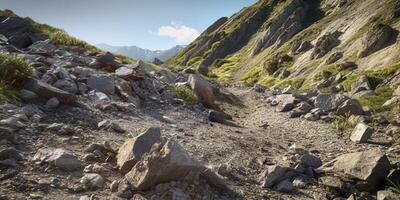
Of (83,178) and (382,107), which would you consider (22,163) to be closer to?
(83,178)

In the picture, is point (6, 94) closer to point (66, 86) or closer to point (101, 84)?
point (66, 86)

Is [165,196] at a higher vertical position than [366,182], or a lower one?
higher

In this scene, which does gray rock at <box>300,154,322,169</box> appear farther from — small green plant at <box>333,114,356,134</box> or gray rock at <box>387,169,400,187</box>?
small green plant at <box>333,114,356,134</box>

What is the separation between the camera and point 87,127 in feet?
37.2

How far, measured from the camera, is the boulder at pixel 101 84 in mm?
16172

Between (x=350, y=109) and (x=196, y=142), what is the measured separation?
10.0 meters

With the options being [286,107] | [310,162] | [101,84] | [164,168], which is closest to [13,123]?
[164,168]

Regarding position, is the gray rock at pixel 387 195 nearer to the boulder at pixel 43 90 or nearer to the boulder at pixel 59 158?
the boulder at pixel 59 158

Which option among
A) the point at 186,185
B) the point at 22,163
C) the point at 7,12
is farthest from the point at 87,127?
the point at 7,12

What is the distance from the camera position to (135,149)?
8.70m

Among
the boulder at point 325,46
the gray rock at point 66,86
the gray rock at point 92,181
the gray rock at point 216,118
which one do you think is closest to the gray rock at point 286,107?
the gray rock at point 216,118

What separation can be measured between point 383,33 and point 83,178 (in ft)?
162

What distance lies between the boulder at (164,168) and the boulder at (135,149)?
0.46 metres

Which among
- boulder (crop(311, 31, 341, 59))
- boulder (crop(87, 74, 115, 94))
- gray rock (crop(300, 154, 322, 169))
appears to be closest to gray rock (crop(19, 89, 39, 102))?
boulder (crop(87, 74, 115, 94))
